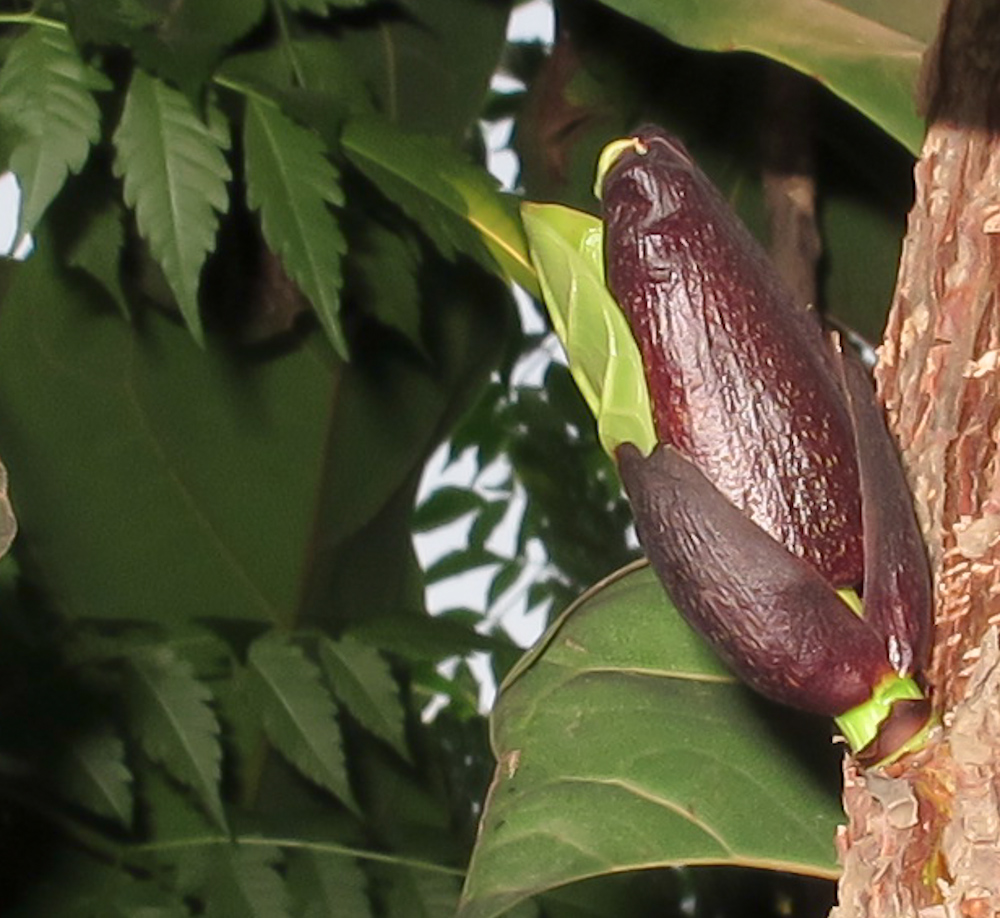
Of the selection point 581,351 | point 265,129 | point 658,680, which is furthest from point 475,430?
point 581,351

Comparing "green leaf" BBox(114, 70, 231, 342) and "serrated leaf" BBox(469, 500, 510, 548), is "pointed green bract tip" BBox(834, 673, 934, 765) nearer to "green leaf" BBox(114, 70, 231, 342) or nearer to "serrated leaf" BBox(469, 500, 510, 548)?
"green leaf" BBox(114, 70, 231, 342)

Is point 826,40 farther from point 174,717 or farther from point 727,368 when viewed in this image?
point 174,717

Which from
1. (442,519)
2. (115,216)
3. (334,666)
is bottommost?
(442,519)

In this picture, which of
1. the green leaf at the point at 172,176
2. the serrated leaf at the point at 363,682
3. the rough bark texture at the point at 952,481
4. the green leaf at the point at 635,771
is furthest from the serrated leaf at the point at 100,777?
the rough bark texture at the point at 952,481

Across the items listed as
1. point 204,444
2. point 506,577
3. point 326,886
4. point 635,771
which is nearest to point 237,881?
point 326,886

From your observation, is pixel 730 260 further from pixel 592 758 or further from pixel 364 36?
→ pixel 364 36

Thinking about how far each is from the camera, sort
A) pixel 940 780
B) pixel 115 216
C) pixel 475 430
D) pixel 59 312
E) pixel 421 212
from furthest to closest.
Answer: pixel 475 430
pixel 59 312
pixel 115 216
pixel 421 212
pixel 940 780
